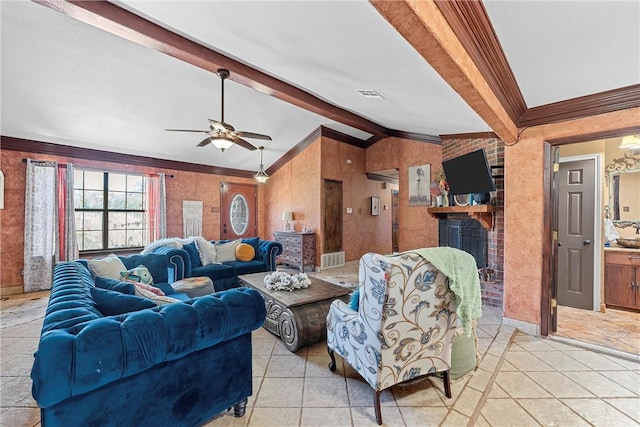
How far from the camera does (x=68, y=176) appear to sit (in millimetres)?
4539

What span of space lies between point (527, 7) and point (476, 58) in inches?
13.4

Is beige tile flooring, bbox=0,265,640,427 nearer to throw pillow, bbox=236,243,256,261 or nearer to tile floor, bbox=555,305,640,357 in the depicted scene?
tile floor, bbox=555,305,640,357

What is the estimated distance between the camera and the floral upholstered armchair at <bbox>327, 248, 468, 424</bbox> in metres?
1.48

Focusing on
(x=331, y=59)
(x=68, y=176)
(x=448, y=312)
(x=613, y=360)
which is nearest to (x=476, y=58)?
(x=331, y=59)

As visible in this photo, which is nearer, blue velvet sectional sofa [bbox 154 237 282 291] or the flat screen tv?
the flat screen tv

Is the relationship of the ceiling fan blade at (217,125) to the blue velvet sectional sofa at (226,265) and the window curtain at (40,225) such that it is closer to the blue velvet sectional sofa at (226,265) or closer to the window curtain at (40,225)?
the blue velvet sectional sofa at (226,265)

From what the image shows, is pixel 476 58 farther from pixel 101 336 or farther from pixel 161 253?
pixel 161 253

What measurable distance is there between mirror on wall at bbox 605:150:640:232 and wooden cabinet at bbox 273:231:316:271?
472 centimetres

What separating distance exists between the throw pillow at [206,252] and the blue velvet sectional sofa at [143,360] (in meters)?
2.53

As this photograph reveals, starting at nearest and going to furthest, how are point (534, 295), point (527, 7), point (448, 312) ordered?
point (527, 7) → point (448, 312) → point (534, 295)

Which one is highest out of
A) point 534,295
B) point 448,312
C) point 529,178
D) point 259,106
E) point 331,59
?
point 259,106

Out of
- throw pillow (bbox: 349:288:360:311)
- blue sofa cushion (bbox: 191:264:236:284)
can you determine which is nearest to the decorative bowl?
throw pillow (bbox: 349:288:360:311)

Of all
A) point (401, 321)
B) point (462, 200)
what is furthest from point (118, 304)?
point (462, 200)

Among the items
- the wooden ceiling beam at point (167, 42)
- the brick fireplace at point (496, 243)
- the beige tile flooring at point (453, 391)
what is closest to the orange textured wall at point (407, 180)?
the brick fireplace at point (496, 243)
